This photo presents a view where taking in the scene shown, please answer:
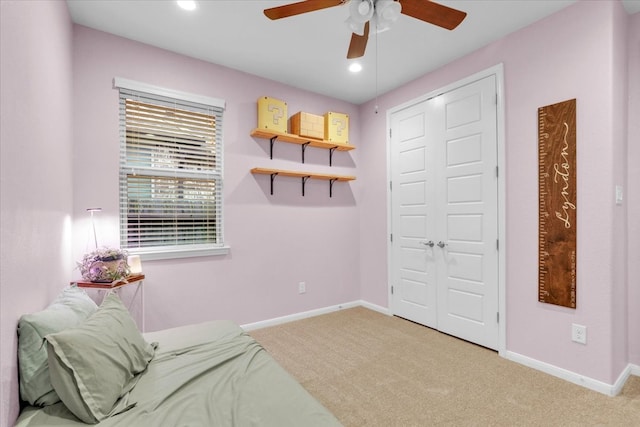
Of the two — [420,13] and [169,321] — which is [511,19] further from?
[169,321]

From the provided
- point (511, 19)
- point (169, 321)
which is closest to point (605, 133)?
point (511, 19)

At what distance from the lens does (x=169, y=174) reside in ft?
9.46

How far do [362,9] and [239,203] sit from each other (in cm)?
223

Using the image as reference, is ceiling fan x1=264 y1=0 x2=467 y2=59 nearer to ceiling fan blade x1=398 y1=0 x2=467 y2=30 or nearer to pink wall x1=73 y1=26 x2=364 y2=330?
ceiling fan blade x1=398 y1=0 x2=467 y2=30

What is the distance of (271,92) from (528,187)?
2.69 metres

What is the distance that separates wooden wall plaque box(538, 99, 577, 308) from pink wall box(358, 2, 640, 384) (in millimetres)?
45

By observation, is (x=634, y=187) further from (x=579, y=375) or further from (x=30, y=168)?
(x=30, y=168)

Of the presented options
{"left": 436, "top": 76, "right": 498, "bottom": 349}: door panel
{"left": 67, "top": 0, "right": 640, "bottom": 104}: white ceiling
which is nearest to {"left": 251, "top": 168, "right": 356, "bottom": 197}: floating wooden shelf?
{"left": 67, "top": 0, "right": 640, "bottom": 104}: white ceiling

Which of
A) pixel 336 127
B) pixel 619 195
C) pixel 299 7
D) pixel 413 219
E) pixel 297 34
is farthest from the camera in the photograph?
pixel 336 127

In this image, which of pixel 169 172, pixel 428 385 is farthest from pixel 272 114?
pixel 428 385

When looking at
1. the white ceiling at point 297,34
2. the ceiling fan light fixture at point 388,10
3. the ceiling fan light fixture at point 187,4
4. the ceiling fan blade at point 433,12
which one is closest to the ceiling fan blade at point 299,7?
the ceiling fan light fixture at point 388,10

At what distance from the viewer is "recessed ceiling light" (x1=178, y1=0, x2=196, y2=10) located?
2207 mm

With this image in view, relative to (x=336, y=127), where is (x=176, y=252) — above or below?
below

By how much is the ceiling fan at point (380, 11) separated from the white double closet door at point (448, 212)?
1.42 m
